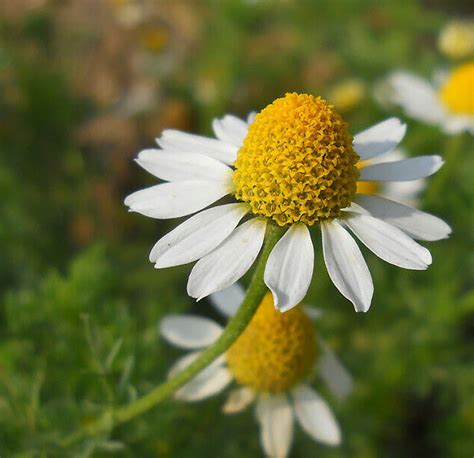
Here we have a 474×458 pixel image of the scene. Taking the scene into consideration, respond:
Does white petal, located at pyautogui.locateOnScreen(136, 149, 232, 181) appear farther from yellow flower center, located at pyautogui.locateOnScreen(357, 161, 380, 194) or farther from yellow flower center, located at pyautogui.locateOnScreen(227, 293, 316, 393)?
yellow flower center, located at pyautogui.locateOnScreen(357, 161, 380, 194)

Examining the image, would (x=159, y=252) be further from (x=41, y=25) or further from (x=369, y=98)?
(x=41, y=25)

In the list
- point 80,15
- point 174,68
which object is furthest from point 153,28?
point 80,15

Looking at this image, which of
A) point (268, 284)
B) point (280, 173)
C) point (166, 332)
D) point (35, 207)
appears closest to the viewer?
point (268, 284)

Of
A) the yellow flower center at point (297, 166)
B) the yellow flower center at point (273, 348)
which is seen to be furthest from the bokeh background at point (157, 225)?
the yellow flower center at point (297, 166)

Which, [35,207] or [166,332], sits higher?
[35,207]

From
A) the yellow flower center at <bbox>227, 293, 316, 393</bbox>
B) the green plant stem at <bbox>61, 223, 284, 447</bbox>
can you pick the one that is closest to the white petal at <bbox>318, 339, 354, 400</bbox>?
the yellow flower center at <bbox>227, 293, 316, 393</bbox>

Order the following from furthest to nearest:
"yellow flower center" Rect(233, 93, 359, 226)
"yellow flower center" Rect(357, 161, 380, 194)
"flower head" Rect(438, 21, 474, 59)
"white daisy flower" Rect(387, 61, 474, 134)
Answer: "flower head" Rect(438, 21, 474, 59) < "white daisy flower" Rect(387, 61, 474, 134) < "yellow flower center" Rect(357, 161, 380, 194) < "yellow flower center" Rect(233, 93, 359, 226)
